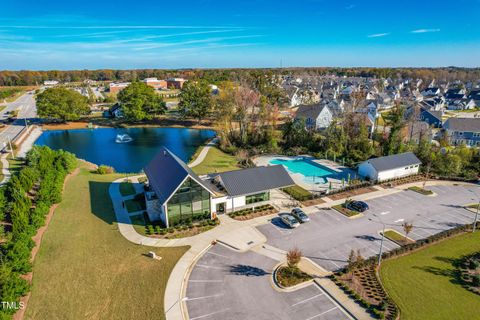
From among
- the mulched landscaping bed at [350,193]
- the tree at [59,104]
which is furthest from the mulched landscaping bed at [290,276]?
the tree at [59,104]

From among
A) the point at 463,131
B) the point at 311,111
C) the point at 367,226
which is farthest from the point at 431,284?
the point at 463,131

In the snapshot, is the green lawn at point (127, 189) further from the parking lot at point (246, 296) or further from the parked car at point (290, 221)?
the parked car at point (290, 221)

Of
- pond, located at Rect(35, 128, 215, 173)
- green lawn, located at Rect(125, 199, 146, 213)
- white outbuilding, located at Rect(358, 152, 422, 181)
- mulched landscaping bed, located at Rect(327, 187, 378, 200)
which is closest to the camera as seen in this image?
green lawn, located at Rect(125, 199, 146, 213)

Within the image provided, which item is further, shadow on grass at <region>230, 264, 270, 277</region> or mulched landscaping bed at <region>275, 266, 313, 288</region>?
shadow on grass at <region>230, 264, 270, 277</region>

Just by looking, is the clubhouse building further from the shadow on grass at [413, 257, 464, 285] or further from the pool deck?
the shadow on grass at [413, 257, 464, 285]

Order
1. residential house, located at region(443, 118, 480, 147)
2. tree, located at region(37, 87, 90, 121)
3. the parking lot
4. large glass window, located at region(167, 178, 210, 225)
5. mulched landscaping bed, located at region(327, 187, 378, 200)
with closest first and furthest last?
the parking lot → large glass window, located at region(167, 178, 210, 225) → mulched landscaping bed, located at region(327, 187, 378, 200) → residential house, located at region(443, 118, 480, 147) → tree, located at region(37, 87, 90, 121)

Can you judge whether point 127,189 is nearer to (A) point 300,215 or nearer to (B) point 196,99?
(A) point 300,215

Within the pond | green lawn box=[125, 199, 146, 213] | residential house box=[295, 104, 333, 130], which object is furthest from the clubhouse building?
residential house box=[295, 104, 333, 130]

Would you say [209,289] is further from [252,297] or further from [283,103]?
[283,103]
